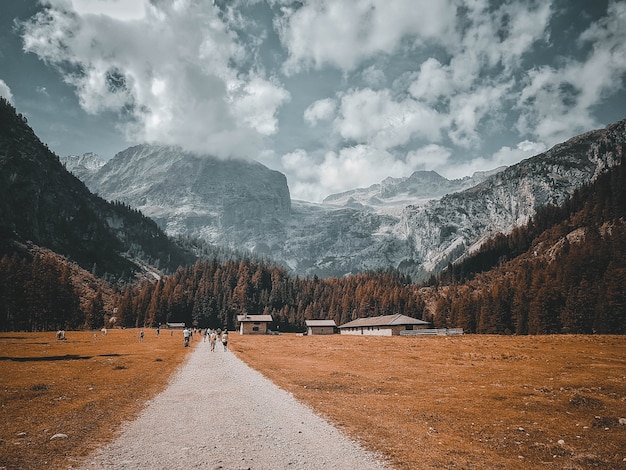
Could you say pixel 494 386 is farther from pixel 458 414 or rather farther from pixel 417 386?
pixel 458 414

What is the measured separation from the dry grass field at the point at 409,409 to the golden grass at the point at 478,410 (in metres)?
0.06

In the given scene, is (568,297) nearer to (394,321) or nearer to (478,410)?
(394,321)

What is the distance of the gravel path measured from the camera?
31.0ft

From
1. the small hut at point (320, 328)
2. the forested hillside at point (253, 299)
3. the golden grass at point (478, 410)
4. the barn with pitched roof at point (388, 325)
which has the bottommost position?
the small hut at point (320, 328)

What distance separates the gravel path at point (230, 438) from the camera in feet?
31.0

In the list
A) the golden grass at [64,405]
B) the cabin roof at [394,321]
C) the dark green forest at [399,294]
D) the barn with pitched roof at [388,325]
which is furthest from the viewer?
the cabin roof at [394,321]

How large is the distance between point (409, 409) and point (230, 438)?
9233mm

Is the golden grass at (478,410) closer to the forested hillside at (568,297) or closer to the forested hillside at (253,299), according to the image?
the forested hillside at (568,297)

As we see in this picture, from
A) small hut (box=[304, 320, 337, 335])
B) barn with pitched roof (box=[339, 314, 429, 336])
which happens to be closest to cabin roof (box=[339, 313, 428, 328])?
barn with pitched roof (box=[339, 314, 429, 336])

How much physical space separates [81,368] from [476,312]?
11386 cm

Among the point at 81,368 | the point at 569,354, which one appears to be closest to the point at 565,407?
the point at 569,354

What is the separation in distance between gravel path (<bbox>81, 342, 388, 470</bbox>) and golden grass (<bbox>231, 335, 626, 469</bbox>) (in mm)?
1245

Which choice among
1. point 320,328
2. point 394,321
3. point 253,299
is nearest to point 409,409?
point 394,321

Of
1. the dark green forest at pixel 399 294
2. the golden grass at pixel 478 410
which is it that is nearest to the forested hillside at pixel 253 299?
the dark green forest at pixel 399 294
